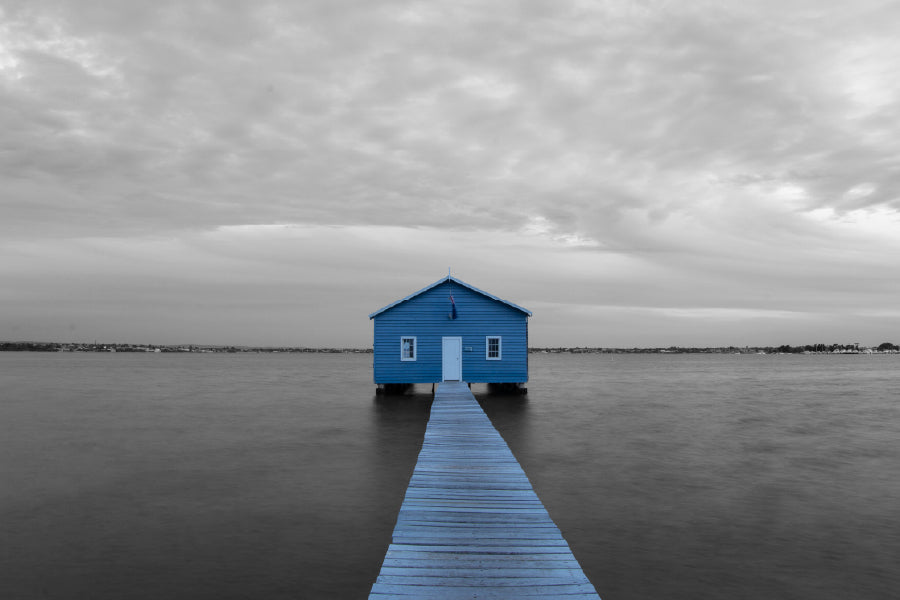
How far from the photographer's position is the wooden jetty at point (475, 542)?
6.55 metres

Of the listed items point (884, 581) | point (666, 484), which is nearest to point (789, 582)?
point (884, 581)

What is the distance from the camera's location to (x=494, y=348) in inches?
1248

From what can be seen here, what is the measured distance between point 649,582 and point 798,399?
42.5 m

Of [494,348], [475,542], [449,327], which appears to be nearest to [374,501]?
[475,542]

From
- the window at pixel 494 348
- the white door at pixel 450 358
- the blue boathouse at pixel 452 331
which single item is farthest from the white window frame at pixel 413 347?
the window at pixel 494 348

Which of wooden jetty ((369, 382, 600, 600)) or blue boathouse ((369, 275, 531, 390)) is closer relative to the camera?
wooden jetty ((369, 382, 600, 600))

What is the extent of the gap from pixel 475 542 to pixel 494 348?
942 inches

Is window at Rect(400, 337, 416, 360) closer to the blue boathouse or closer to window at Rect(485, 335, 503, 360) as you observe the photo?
the blue boathouse

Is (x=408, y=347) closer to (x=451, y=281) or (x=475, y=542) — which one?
(x=451, y=281)

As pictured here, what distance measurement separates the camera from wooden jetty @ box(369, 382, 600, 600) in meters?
6.55

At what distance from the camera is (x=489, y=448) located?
13719mm

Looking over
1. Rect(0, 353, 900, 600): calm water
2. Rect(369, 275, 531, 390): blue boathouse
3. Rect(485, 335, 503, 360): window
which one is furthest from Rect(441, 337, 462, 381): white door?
Rect(0, 353, 900, 600): calm water

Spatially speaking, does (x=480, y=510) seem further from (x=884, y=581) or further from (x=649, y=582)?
(x=884, y=581)

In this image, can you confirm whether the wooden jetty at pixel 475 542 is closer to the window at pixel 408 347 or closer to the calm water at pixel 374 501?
the calm water at pixel 374 501
